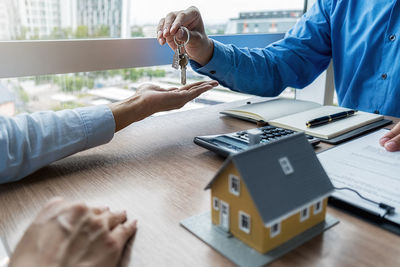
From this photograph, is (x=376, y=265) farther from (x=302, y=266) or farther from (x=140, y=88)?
(x=140, y=88)

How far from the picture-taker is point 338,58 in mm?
1350

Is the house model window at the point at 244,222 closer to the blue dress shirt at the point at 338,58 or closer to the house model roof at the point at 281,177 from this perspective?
the house model roof at the point at 281,177

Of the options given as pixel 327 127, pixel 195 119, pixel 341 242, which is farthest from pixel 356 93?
pixel 341 242

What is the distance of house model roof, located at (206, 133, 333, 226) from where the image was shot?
381mm

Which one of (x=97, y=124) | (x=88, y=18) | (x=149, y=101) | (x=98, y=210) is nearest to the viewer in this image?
(x=98, y=210)

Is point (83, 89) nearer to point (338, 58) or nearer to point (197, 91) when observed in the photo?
point (197, 91)

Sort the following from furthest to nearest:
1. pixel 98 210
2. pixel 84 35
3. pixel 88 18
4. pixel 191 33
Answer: pixel 88 18 → pixel 84 35 → pixel 191 33 → pixel 98 210

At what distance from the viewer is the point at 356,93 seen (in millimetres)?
1280

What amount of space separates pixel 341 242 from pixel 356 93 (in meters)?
0.98

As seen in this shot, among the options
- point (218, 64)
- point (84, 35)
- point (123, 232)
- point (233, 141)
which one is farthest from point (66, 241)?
point (84, 35)

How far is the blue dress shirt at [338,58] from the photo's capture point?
1.15 metres

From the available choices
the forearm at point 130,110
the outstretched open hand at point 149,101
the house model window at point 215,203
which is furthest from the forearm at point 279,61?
the house model window at point 215,203

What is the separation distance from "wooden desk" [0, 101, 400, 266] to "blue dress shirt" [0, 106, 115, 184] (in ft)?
0.10

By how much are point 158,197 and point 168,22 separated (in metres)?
0.58
